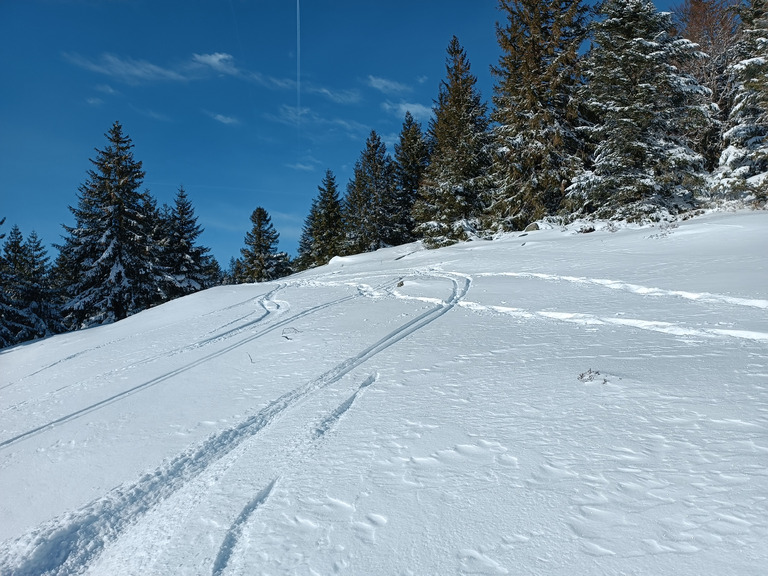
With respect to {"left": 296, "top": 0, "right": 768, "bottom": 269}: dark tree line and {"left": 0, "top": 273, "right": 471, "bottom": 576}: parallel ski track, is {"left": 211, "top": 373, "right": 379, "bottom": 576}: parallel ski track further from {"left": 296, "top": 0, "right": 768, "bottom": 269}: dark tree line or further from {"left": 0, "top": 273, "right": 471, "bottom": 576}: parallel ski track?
{"left": 296, "top": 0, "right": 768, "bottom": 269}: dark tree line

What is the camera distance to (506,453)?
2.64 m

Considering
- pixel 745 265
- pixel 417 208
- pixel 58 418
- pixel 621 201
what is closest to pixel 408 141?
pixel 417 208

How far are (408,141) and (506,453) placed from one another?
34689 mm

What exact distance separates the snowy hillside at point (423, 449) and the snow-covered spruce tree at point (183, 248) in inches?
873

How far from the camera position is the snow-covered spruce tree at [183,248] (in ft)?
89.2

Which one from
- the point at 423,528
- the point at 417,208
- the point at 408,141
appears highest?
the point at 408,141

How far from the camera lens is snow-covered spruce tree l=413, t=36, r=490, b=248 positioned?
71.8 ft

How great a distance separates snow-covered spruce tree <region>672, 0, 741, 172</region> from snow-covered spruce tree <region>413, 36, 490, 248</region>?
378 inches

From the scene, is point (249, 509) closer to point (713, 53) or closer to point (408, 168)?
point (713, 53)

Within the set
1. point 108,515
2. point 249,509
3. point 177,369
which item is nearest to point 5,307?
point 177,369

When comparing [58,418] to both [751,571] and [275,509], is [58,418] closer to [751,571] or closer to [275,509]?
[275,509]

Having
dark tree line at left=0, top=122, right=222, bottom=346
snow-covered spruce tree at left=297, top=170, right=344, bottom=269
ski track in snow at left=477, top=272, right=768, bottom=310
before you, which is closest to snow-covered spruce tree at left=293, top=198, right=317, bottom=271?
snow-covered spruce tree at left=297, top=170, right=344, bottom=269

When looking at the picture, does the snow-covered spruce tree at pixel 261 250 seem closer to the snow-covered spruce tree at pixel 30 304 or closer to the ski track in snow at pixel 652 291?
the snow-covered spruce tree at pixel 30 304

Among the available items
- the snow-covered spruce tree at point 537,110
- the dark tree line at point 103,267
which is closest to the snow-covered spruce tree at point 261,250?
the dark tree line at point 103,267
